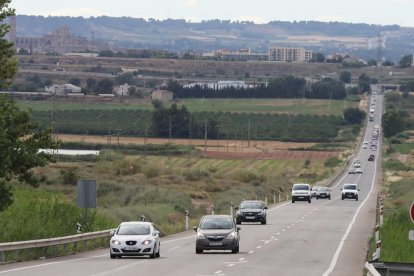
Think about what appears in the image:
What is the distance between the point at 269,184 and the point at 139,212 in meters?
55.6

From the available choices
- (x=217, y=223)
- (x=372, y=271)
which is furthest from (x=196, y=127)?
(x=372, y=271)

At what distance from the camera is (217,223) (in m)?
41.8

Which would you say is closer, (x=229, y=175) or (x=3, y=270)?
(x=3, y=270)

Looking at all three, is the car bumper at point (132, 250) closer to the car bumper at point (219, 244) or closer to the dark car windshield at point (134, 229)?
the dark car windshield at point (134, 229)

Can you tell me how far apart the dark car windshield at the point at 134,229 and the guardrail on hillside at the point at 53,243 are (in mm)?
2198

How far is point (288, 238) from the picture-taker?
1971 inches

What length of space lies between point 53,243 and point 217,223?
232 inches

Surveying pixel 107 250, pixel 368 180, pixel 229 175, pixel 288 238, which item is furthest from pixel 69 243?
pixel 368 180

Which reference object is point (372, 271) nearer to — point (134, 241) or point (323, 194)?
point (134, 241)

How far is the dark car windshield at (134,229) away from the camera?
126ft

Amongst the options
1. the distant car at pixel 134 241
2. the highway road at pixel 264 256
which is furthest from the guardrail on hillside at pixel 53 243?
the distant car at pixel 134 241

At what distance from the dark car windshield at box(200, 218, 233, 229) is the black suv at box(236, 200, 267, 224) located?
64.2 feet

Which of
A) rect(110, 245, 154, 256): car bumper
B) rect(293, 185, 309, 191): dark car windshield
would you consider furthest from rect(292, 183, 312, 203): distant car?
rect(110, 245, 154, 256): car bumper

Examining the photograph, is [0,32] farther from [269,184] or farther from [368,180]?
[368,180]
